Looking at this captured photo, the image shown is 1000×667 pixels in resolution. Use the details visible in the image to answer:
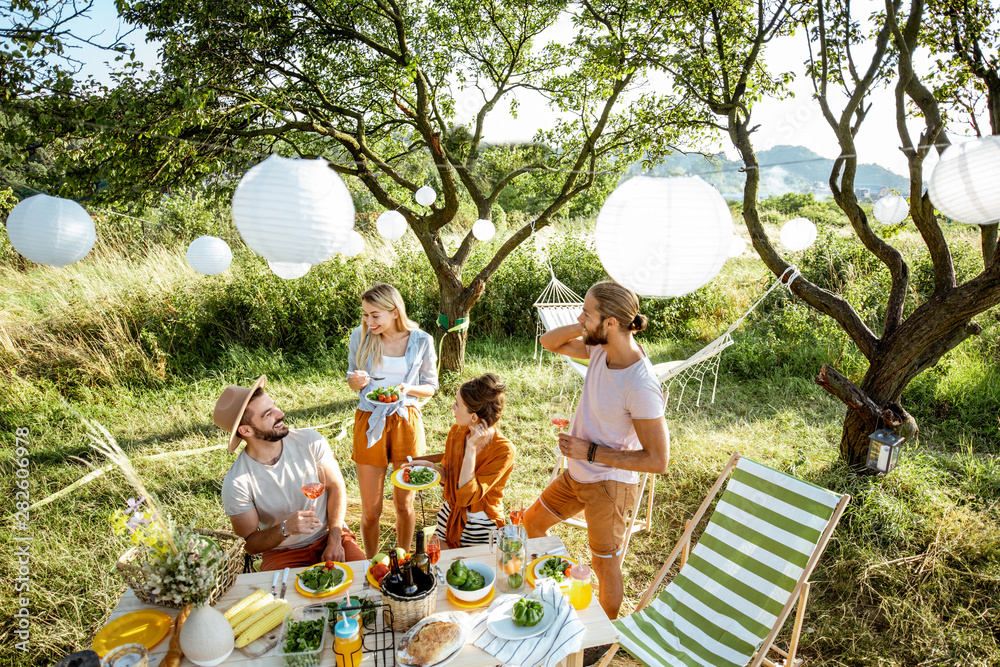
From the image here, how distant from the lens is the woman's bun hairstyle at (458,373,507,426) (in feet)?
9.82

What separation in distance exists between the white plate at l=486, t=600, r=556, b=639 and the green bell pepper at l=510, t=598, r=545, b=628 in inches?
0.6

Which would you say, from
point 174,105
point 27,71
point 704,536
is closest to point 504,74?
point 174,105

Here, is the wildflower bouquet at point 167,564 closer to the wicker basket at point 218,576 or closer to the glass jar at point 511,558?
the wicker basket at point 218,576

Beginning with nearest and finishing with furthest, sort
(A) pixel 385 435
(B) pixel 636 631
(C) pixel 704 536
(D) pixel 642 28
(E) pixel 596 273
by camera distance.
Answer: (B) pixel 636 631 → (C) pixel 704 536 → (A) pixel 385 435 → (D) pixel 642 28 → (E) pixel 596 273

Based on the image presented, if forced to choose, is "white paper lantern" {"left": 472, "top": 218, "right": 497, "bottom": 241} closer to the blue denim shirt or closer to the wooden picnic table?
the blue denim shirt

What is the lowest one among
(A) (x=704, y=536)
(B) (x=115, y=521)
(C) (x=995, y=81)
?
(A) (x=704, y=536)

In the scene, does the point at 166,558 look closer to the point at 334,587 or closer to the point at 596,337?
the point at 334,587

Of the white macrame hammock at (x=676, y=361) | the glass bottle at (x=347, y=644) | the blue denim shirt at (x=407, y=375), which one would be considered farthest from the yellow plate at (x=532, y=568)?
the blue denim shirt at (x=407, y=375)

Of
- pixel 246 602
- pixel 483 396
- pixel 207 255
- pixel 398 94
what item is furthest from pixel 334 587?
pixel 398 94

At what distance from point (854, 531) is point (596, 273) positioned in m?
5.75

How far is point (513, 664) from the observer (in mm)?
1982

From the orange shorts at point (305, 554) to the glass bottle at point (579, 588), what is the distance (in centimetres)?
114

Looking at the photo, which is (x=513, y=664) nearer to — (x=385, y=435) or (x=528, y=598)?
(x=528, y=598)

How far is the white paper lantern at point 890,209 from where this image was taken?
5207 mm
